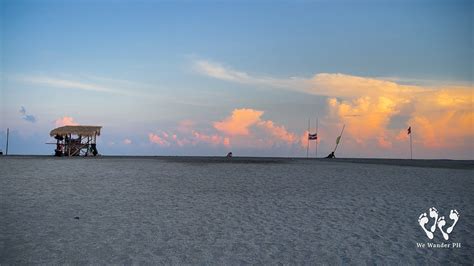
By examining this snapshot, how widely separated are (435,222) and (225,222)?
6664 mm

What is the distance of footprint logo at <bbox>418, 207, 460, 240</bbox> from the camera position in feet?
38.5

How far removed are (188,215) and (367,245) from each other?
5584mm

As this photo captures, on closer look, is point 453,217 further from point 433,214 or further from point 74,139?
point 74,139

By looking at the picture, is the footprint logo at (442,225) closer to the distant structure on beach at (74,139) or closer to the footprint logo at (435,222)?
the footprint logo at (435,222)

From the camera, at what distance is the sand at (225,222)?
31.3 ft

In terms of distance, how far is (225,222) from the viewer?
12164 mm

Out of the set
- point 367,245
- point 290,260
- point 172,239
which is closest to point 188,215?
point 172,239

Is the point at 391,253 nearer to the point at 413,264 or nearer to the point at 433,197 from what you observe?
the point at 413,264

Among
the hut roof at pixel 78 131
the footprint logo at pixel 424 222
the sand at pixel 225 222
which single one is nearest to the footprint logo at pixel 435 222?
the footprint logo at pixel 424 222

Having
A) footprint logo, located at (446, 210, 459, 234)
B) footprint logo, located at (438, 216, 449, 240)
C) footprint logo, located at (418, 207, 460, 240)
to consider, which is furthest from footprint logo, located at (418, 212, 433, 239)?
footprint logo, located at (446, 210, 459, 234)

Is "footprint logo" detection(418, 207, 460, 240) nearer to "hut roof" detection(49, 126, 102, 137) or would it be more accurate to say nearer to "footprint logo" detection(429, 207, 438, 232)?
"footprint logo" detection(429, 207, 438, 232)

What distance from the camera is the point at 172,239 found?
34.3 ft

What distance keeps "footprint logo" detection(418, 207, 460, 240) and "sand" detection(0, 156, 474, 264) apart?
187 mm

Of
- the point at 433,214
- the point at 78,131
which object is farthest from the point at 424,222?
the point at 78,131
